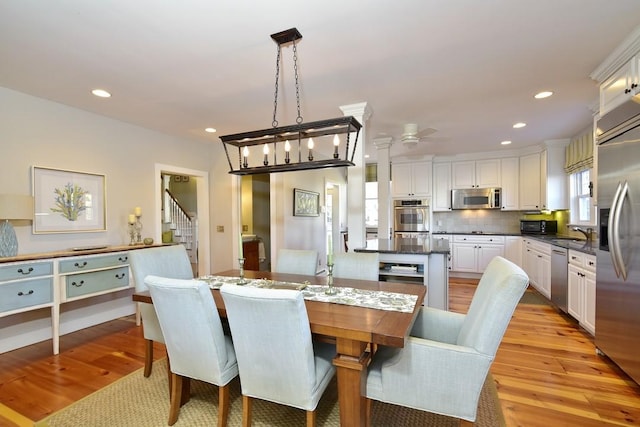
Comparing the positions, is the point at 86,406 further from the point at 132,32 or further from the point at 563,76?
the point at 563,76

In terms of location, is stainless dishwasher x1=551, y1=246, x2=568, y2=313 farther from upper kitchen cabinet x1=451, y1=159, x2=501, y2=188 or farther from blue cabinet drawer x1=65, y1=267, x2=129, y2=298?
blue cabinet drawer x1=65, y1=267, x2=129, y2=298

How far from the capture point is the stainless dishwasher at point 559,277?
3.48 meters

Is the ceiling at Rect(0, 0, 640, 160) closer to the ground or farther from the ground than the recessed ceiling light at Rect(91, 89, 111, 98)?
farther from the ground

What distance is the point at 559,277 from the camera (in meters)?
3.63

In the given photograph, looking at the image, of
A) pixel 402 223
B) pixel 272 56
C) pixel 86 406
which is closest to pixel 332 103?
pixel 272 56

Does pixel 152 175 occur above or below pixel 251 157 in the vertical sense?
below

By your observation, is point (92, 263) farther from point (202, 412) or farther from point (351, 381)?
point (351, 381)

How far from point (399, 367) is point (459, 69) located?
2.31 metres

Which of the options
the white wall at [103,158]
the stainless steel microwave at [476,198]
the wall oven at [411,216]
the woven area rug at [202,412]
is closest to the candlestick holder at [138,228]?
Answer: the white wall at [103,158]

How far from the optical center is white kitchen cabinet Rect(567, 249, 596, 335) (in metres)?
2.82

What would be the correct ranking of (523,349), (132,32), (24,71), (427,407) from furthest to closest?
(523,349), (24,71), (132,32), (427,407)

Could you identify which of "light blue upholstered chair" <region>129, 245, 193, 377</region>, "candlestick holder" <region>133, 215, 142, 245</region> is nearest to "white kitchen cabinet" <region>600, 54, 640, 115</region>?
"light blue upholstered chair" <region>129, 245, 193, 377</region>

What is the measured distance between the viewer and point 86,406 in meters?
1.98

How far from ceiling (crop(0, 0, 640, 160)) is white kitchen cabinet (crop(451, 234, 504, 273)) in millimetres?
2536
